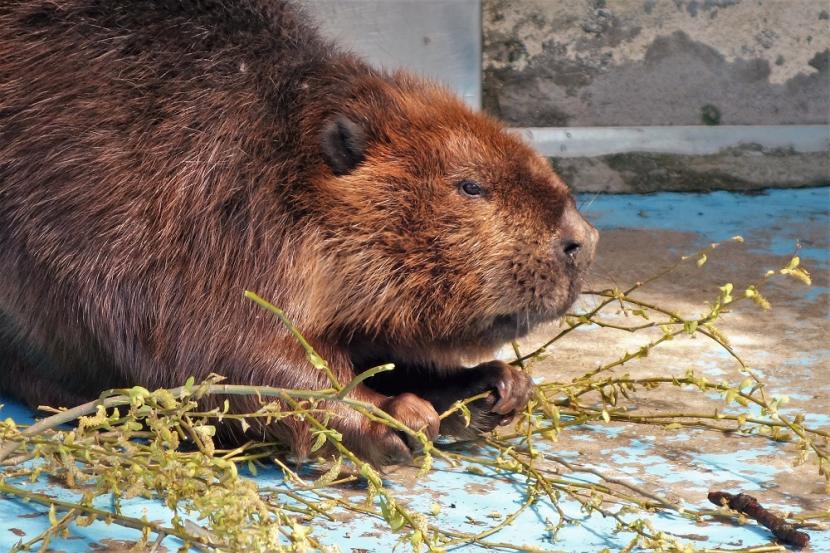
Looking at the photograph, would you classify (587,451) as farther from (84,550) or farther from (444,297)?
(84,550)

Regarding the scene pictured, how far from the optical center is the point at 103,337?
330cm

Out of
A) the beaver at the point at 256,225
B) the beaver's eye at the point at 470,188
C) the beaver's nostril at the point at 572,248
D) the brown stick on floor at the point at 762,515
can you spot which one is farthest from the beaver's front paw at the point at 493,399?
the brown stick on floor at the point at 762,515

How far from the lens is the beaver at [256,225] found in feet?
10.6

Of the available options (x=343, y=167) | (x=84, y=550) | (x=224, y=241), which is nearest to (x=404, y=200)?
(x=343, y=167)

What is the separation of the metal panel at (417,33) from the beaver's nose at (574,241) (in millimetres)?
3001

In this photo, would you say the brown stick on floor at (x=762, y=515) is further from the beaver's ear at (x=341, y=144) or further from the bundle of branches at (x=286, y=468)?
the beaver's ear at (x=341, y=144)

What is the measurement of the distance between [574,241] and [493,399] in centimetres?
49

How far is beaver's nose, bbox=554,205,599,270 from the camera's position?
3283 millimetres

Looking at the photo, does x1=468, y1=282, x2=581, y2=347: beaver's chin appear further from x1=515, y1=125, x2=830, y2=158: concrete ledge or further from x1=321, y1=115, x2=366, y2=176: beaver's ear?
x1=515, y1=125, x2=830, y2=158: concrete ledge

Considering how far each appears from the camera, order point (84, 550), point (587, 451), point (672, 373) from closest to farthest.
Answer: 1. point (84, 550)
2. point (587, 451)
3. point (672, 373)

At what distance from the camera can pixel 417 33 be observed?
632cm

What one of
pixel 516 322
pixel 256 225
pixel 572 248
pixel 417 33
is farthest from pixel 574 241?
pixel 417 33

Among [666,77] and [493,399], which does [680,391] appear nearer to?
[493,399]

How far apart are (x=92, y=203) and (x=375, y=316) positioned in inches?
30.4
